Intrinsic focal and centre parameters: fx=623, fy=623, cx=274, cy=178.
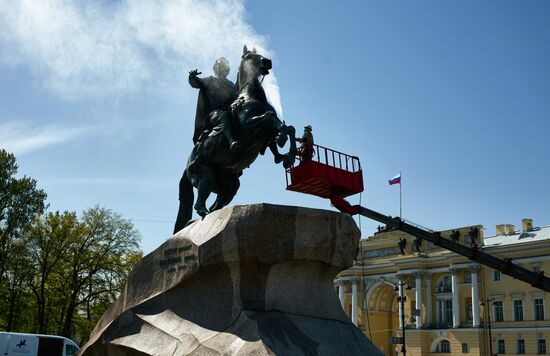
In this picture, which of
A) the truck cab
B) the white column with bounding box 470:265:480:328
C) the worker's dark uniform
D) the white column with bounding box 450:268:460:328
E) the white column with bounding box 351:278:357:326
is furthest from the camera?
the white column with bounding box 351:278:357:326

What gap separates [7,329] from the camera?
110 feet

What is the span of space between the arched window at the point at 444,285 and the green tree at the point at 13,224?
1499 inches

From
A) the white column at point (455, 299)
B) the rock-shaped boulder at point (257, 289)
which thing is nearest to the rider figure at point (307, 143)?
the rock-shaped boulder at point (257, 289)

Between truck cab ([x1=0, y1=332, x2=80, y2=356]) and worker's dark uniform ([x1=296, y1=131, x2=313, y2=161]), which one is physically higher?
worker's dark uniform ([x1=296, y1=131, x2=313, y2=161])

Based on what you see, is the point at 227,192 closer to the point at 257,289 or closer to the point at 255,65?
the point at 255,65

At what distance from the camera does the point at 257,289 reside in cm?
723

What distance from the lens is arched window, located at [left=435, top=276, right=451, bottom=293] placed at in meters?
57.6

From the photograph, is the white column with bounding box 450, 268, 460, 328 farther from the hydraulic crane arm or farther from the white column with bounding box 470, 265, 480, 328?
the hydraulic crane arm

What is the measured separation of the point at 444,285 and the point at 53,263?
3741 cm

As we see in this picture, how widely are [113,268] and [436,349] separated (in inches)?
1325

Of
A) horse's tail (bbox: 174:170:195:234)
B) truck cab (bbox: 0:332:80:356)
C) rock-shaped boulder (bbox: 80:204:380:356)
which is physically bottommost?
truck cab (bbox: 0:332:80:356)

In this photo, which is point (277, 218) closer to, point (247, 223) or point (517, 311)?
point (247, 223)

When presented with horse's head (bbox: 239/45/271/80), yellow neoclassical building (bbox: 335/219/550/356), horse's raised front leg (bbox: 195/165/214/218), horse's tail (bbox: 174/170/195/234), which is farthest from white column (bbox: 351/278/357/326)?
horse's head (bbox: 239/45/271/80)

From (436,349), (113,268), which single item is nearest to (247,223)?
(113,268)
